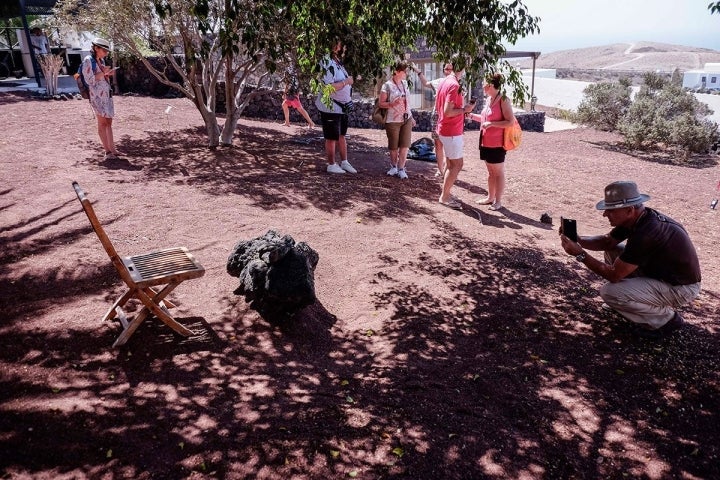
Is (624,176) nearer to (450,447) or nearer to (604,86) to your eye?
(604,86)

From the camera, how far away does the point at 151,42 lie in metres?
9.50

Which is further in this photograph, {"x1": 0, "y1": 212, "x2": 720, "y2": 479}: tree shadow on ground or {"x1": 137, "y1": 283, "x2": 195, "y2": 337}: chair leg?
{"x1": 137, "y1": 283, "x2": 195, "y2": 337}: chair leg

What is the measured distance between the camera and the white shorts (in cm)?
669

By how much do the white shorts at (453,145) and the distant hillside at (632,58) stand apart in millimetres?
64690

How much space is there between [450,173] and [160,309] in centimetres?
455

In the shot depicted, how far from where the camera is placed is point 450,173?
7004mm

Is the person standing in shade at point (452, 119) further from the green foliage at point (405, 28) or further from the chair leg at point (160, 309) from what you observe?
the chair leg at point (160, 309)

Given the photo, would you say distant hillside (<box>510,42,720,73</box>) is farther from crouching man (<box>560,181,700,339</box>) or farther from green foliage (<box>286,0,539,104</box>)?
crouching man (<box>560,181,700,339</box>)

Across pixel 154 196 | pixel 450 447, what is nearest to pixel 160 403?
pixel 450 447

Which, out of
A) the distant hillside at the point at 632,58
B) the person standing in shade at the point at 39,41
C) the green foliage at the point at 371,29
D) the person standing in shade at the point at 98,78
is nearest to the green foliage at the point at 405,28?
the green foliage at the point at 371,29

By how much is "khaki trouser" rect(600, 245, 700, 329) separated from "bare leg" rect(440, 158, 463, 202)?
321 centimetres

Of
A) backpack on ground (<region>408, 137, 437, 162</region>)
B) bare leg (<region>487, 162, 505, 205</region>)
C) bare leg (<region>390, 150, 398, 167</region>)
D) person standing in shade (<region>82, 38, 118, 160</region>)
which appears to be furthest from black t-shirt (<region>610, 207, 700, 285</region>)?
person standing in shade (<region>82, 38, 118, 160</region>)

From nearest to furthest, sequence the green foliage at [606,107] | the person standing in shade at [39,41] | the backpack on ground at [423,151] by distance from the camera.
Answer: the backpack on ground at [423,151]
the green foliage at [606,107]
the person standing in shade at [39,41]

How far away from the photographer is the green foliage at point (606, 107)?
16.6m
